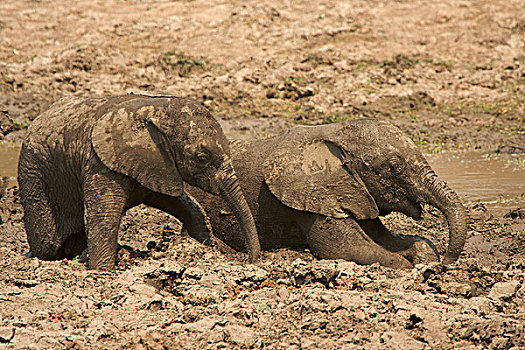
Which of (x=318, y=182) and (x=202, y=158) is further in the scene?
(x=318, y=182)

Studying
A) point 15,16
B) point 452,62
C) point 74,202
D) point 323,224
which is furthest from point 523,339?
point 15,16

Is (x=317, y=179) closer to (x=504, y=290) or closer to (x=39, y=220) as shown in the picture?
(x=504, y=290)

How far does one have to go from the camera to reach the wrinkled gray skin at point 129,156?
6.08 metres

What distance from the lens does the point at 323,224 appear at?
650 centimetres

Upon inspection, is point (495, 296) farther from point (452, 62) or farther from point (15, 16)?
point (15, 16)

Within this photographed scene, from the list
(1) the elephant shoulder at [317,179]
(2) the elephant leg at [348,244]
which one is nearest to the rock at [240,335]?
(2) the elephant leg at [348,244]

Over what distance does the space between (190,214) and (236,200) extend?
943 mm

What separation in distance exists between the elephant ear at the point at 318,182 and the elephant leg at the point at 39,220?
215 cm

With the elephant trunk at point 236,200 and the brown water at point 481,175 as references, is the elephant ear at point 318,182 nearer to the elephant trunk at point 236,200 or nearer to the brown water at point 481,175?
the elephant trunk at point 236,200

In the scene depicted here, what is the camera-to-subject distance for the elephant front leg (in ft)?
20.1

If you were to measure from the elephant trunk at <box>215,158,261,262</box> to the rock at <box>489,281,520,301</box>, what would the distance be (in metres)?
2.00

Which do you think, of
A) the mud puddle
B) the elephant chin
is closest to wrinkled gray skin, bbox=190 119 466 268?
the elephant chin

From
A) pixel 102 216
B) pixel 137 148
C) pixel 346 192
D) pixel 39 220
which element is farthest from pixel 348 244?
pixel 39 220

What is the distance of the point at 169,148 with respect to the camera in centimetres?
618
